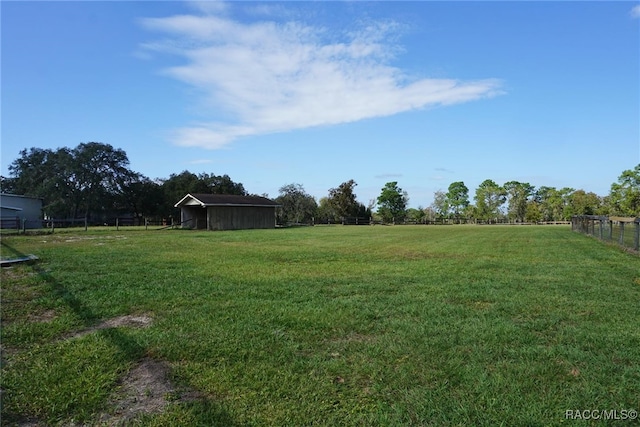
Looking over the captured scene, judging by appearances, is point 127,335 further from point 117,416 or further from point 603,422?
point 603,422

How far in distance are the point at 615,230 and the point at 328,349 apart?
82.0 ft

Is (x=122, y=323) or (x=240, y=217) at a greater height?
(x=240, y=217)

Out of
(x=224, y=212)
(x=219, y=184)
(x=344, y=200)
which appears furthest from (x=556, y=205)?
(x=224, y=212)

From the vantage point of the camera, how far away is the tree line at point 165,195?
5228 centimetres

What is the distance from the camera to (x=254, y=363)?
12.1ft

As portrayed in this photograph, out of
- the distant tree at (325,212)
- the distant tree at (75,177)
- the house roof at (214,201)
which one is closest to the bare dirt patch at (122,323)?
the house roof at (214,201)

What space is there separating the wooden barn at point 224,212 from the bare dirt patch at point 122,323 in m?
31.1

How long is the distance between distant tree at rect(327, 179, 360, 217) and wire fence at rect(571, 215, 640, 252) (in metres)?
42.0

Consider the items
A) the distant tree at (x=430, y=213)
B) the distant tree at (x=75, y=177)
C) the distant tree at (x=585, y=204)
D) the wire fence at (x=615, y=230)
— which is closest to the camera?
the wire fence at (x=615, y=230)

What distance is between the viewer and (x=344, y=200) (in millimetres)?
70312

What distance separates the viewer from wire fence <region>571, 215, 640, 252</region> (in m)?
13.6

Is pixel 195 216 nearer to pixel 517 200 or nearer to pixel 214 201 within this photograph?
pixel 214 201

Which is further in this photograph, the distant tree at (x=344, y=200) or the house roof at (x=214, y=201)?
the distant tree at (x=344, y=200)

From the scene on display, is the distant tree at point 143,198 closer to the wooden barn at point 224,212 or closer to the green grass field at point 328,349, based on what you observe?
the wooden barn at point 224,212
